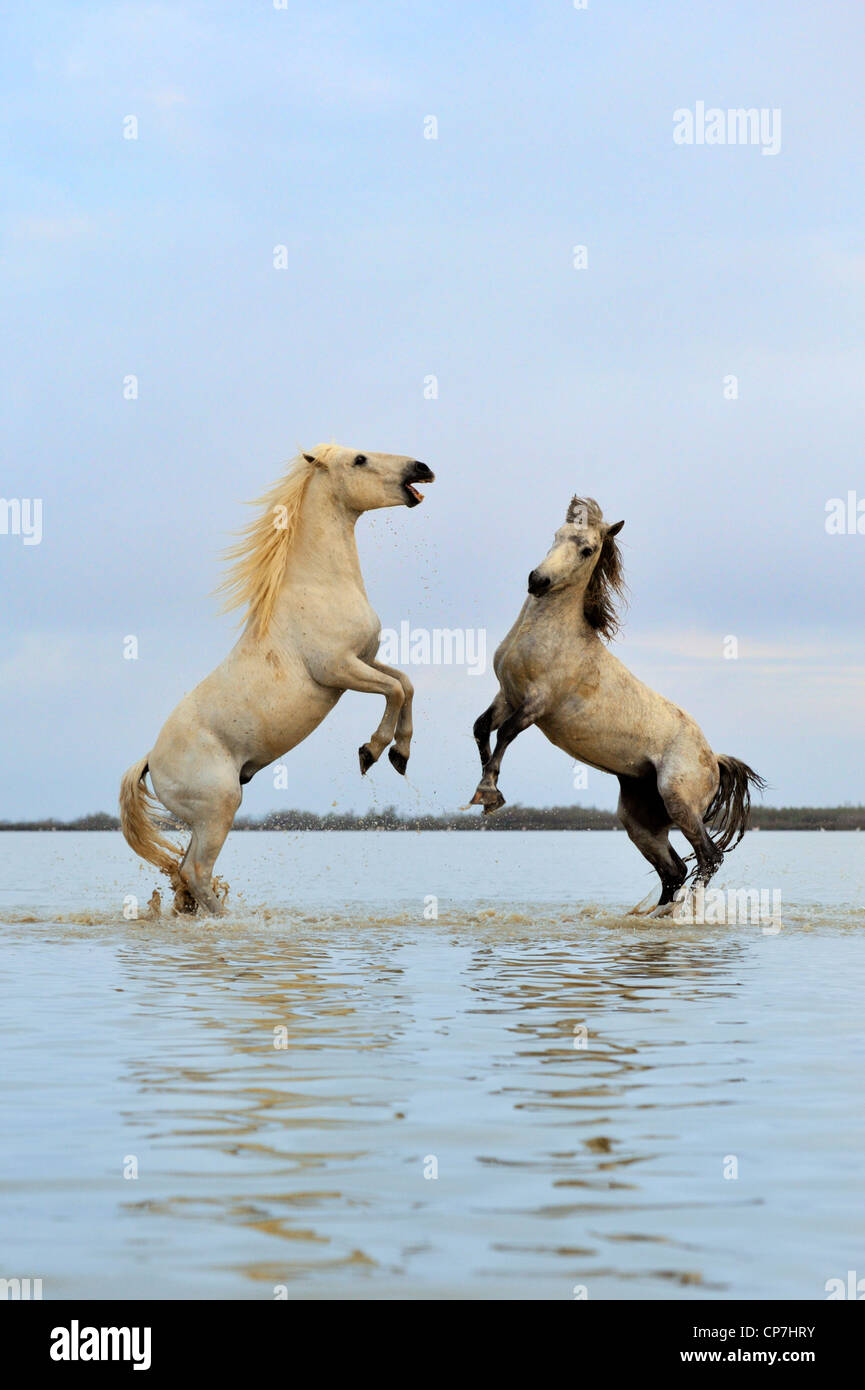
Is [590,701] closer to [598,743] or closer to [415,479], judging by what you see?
[598,743]

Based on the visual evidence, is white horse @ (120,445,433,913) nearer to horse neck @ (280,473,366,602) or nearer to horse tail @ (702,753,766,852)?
horse neck @ (280,473,366,602)

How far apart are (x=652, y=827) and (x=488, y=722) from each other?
189 cm

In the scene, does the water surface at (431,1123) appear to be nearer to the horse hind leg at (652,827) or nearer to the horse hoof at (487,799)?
the horse hoof at (487,799)

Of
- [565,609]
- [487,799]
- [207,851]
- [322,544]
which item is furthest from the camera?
[565,609]

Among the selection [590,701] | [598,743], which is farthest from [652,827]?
[590,701]

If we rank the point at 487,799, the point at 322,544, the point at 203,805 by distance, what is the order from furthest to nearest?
the point at 203,805 < the point at 322,544 < the point at 487,799

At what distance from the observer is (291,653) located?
10250 millimetres

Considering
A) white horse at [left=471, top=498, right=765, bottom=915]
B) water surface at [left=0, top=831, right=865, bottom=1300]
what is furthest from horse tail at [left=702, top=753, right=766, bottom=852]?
water surface at [left=0, top=831, right=865, bottom=1300]

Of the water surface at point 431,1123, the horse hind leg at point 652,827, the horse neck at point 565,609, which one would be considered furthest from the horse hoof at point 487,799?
the horse hind leg at point 652,827

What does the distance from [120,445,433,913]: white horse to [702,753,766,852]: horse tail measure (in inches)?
116

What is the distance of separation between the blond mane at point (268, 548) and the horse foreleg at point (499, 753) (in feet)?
5.89
